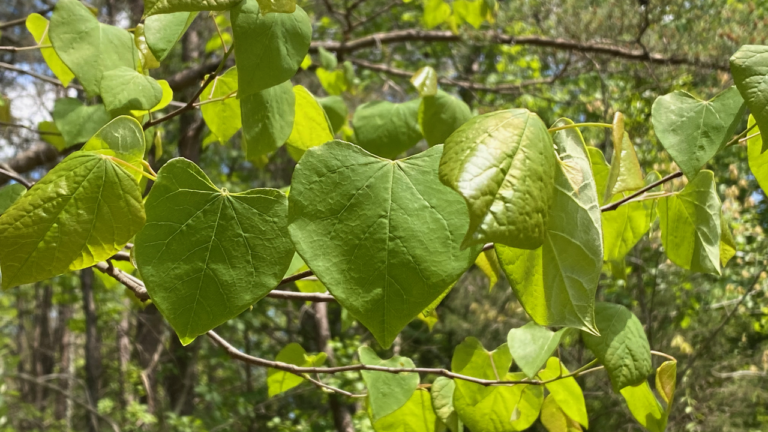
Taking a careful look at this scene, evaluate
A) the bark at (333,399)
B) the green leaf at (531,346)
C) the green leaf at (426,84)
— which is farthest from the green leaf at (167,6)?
the bark at (333,399)

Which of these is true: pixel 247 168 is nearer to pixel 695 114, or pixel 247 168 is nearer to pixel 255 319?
pixel 255 319

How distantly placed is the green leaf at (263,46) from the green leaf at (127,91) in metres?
0.13

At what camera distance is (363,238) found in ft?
0.84

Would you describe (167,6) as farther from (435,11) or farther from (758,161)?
(435,11)

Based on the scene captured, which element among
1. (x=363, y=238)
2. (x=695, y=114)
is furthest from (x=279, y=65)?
(x=695, y=114)

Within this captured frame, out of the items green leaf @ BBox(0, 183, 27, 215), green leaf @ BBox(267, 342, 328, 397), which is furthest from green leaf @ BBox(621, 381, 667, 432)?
green leaf @ BBox(0, 183, 27, 215)

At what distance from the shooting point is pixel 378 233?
0.26 metres

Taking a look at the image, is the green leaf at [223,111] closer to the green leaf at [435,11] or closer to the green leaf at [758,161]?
the green leaf at [758,161]

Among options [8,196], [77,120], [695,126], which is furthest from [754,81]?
[77,120]

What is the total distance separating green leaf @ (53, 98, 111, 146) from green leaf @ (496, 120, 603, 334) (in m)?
0.59

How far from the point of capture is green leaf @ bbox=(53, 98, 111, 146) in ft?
2.27

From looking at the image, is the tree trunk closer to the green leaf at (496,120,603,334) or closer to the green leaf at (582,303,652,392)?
the green leaf at (582,303,652,392)

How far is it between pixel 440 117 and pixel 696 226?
35cm

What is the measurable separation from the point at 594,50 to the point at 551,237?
230 cm
